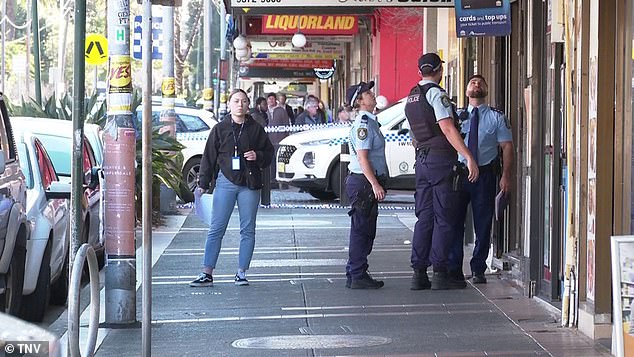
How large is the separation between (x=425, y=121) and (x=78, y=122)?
3248mm

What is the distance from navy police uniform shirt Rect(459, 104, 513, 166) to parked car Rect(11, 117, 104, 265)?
3887 mm

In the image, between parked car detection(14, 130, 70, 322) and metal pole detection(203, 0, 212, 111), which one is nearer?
parked car detection(14, 130, 70, 322)

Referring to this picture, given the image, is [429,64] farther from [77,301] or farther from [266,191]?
[266,191]

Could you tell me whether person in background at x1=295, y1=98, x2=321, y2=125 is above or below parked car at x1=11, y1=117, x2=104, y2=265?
above

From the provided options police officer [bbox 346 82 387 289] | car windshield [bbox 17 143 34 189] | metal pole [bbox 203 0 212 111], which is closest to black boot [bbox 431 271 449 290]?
police officer [bbox 346 82 387 289]

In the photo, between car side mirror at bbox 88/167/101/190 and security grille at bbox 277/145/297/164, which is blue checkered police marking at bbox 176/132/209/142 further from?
car side mirror at bbox 88/167/101/190

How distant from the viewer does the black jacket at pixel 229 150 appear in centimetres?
1169

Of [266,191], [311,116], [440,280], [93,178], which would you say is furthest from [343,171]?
[440,280]

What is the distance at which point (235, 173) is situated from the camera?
459 inches

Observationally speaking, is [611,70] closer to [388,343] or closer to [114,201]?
[388,343]

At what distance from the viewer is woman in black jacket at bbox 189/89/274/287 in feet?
38.4

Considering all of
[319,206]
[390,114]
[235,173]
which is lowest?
[319,206]

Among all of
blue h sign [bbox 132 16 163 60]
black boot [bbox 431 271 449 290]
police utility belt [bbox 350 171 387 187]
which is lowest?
black boot [bbox 431 271 449 290]

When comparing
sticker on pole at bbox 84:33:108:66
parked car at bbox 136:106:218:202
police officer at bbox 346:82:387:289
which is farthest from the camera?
parked car at bbox 136:106:218:202
